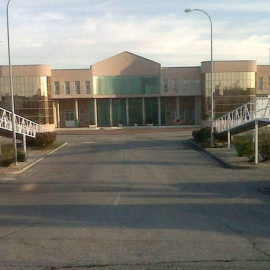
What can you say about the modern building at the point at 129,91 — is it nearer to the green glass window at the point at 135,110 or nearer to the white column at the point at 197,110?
the green glass window at the point at 135,110

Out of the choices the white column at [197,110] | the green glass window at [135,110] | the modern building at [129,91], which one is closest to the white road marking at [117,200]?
the modern building at [129,91]

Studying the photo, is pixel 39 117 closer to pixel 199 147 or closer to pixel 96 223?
pixel 199 147

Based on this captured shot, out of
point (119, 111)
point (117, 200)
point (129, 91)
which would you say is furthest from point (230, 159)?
point (119, 111)

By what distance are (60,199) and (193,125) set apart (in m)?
46.6

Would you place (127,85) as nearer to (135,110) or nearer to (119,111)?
(135,110)

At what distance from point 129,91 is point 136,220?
48.4 meters

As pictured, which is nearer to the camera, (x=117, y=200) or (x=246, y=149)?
(x=117, y=200)

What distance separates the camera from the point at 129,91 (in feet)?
187

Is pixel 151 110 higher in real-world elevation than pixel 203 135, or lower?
higher

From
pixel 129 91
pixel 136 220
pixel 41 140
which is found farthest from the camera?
pixel 129 91

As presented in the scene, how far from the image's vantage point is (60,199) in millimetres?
12055

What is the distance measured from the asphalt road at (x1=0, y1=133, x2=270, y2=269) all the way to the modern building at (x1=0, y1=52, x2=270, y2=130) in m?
36.8

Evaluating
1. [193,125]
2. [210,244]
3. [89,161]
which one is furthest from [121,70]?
[210,244]

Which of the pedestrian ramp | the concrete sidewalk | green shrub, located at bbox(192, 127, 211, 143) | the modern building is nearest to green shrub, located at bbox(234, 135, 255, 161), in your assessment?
the concrete sidewalk
